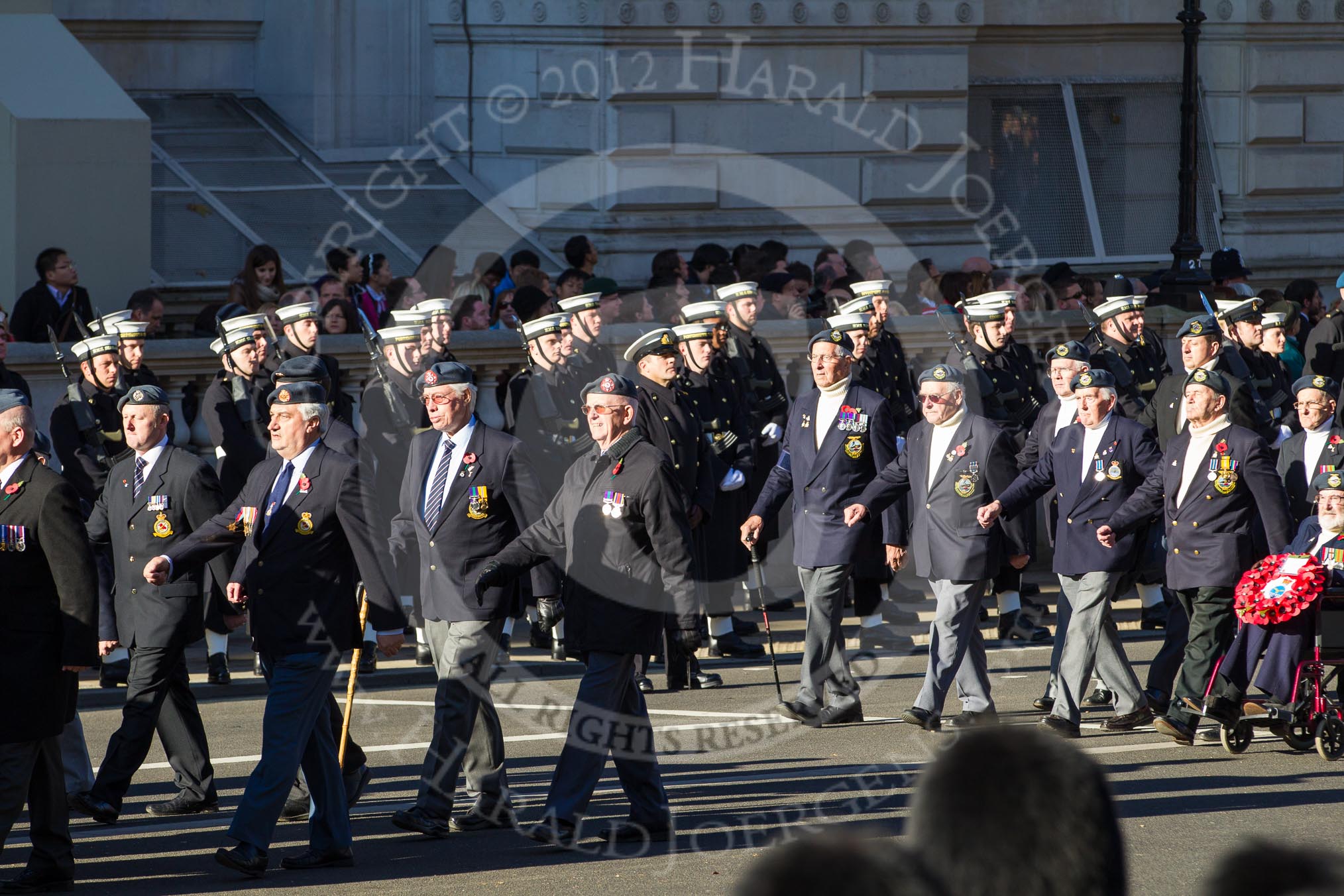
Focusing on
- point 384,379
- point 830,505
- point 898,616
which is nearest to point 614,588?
point 830,505

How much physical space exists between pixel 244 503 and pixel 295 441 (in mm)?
389

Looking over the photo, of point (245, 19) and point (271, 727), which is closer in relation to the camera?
point (271, 727)

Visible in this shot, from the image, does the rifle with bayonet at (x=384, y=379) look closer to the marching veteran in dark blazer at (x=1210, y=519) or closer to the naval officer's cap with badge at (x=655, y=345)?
the naval officer's cap with badge at (x=655, y=345)

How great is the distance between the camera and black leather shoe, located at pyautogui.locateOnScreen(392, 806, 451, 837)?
8.52 m

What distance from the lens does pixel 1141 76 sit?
2389 cm

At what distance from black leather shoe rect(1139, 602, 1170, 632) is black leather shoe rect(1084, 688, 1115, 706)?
243 centimetres

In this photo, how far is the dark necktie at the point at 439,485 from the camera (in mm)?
9062

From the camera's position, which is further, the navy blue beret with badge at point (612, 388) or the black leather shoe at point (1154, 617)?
the black leather shoe at point (1154, 617)

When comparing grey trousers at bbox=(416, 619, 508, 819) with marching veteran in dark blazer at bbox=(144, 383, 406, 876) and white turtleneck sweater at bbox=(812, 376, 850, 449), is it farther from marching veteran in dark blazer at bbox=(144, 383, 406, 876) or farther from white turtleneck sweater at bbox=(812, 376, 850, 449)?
white turtleneck sweater at bbox=(812, 376, 850, 449)

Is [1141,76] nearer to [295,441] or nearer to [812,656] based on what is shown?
[812,656]

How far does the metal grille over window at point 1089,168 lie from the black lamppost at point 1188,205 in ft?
15.6

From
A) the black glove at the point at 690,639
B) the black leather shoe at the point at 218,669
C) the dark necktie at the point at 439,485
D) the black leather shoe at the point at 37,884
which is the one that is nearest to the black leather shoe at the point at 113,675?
the black leather shoe at the point at 218,669

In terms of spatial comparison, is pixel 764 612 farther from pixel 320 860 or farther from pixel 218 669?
pixel 320 860

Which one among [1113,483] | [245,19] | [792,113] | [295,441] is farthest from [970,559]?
[245,19]
